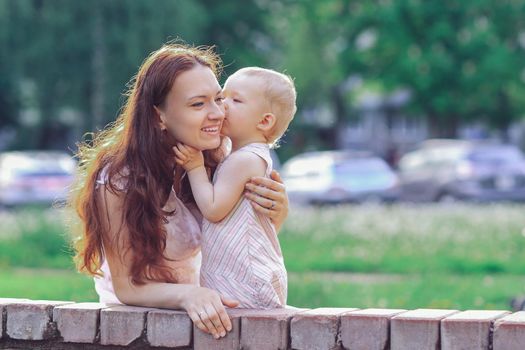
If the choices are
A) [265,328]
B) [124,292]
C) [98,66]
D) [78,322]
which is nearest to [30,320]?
[78,322]

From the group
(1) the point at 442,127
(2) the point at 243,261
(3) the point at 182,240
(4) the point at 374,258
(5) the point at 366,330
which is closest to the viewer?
(5) the point at 366,330

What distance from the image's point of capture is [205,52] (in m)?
4.36

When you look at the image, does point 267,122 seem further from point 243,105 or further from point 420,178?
point 420,178

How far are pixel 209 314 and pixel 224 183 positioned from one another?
53cm

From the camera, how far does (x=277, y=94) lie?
14.2 ft

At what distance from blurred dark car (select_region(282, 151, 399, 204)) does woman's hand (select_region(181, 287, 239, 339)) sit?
2373 cm

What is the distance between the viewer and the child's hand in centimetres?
418

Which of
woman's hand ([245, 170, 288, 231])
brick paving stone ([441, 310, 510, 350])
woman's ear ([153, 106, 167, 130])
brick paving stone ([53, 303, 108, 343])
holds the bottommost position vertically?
brick paving stone ([441, 310, 510, 350])

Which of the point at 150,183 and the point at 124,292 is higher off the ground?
the point at 150,183

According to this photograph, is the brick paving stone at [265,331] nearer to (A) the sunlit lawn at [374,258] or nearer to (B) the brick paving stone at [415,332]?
(B) the brick paving stone at [415,332]

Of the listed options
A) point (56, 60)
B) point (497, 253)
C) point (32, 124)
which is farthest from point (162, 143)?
point (32, 124)

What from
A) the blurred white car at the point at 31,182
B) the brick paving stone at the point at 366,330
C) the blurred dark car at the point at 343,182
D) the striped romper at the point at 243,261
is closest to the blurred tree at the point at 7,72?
the blurred white car at the point at 31,182

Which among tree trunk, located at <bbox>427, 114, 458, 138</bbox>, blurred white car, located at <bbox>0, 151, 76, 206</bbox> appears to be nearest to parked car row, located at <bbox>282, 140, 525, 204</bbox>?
blurred white car, located at <bbox>0, 151, 76, 206</bbox>

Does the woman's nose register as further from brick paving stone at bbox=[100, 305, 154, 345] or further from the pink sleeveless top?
brick paving stone at bbox=[100, 305, 154, 345]
